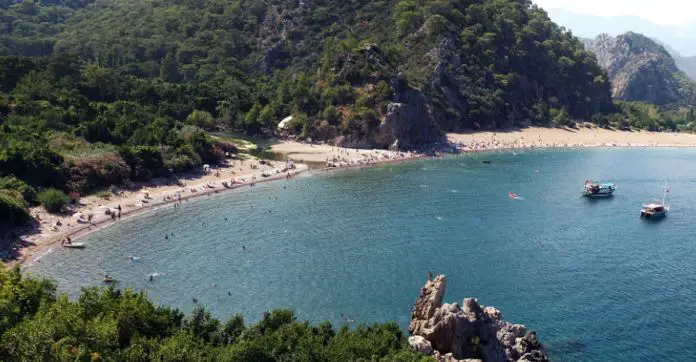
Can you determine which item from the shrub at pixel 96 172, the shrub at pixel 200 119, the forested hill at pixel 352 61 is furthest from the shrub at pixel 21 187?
the shrub at pixel 200 119

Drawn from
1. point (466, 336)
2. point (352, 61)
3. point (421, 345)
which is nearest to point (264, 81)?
point (352, 61)

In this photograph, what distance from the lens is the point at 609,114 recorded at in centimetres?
17838

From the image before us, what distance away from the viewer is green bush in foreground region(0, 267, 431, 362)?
102ft

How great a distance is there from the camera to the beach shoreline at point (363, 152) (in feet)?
216

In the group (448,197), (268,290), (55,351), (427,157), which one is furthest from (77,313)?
(427,157)

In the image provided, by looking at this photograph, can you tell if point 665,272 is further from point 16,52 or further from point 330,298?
point 16,52

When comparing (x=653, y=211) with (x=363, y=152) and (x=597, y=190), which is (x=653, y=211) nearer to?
(x=597, y=190)

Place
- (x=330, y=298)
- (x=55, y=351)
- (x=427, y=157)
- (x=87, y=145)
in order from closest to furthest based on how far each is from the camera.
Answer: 1. (x=55, y=351)
2. (x=330, y=298)
3. (x=87, y=145)
4. (x=427, y=157)

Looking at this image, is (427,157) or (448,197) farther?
(427,157)

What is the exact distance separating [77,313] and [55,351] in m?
4.87

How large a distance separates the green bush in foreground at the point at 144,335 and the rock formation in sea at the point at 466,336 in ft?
9.26

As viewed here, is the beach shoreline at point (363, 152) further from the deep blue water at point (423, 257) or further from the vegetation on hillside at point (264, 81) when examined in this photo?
the vegetation on hillside at point (264, 81)

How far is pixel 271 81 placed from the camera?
537 ft

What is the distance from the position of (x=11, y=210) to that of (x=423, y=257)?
43626mm
